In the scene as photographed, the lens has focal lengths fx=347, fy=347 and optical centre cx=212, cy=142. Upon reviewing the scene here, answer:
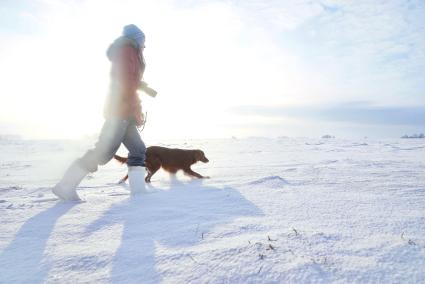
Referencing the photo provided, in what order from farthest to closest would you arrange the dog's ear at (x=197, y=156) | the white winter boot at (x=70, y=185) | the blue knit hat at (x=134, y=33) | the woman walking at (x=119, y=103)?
the dog's ear at (x=197, y=156), the blue knit hat at (x=134, y=33), the woman walking at (x=119, y=103), the white winter boot at (x=70, y=185)

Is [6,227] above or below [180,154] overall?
below

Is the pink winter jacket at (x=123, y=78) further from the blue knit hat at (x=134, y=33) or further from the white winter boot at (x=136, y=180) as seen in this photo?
the white winter boot at (x=136, y=180)

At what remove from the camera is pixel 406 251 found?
5.72 feet

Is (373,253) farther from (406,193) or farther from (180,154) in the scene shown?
(180,154)

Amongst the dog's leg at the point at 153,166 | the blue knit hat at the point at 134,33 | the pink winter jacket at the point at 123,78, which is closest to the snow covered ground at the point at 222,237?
the pink winter jacket at the point at 123,78

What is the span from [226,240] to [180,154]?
153 inches

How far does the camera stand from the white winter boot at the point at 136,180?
368 centimetres

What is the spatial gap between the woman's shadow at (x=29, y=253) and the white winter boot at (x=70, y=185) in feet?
2.13

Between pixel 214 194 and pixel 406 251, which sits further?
pixel 214 194

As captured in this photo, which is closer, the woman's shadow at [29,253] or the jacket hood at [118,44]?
the woman's shadow at [29,253]

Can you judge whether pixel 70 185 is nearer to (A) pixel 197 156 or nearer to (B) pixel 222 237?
(B) pixel 222 237

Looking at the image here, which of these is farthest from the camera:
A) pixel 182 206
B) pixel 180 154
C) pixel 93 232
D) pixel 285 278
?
pixel 180 154

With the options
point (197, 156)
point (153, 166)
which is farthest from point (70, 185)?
point (197, 156)

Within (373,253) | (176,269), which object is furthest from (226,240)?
(373,253)
